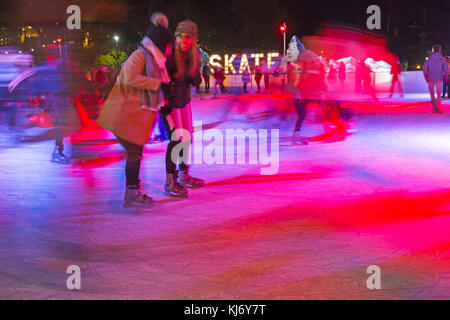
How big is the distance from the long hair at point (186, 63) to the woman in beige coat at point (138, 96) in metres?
0.36

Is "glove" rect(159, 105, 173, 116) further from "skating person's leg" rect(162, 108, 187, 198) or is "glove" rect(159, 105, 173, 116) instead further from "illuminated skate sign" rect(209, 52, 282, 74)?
"illuminated skate sign" rect(209, 52, 282, 74)

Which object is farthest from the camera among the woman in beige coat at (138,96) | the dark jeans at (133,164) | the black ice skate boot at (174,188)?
the black ice skate boot at (174,188)

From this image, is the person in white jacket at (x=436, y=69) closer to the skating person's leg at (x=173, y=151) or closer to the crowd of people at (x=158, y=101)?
the crowd of people at (x=158, y=101)

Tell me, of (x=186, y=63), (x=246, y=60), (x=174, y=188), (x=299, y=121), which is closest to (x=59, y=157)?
(x=174, y=188)

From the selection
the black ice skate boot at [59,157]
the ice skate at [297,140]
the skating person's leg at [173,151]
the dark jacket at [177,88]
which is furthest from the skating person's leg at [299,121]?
the dark jacket at [177,88]

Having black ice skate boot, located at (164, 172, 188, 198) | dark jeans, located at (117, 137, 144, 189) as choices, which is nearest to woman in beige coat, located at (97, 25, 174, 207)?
dark jeans, located at (117, 137, 144, 189)

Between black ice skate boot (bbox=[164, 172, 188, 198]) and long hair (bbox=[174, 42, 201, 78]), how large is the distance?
3.31ft

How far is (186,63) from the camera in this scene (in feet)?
Result: 19.2

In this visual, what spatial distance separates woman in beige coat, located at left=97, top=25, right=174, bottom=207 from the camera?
528 centimetres

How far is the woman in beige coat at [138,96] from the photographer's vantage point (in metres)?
5.28

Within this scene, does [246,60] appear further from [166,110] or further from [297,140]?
[166,110]

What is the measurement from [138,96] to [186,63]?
2.48ft
